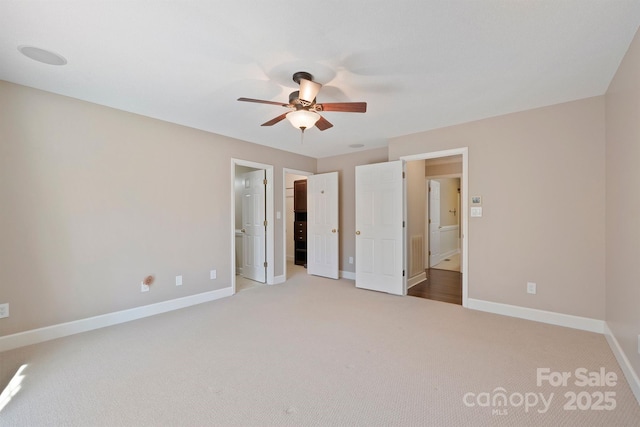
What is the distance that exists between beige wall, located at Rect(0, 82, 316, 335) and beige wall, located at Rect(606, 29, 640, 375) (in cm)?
430

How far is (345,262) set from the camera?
536 centimetres

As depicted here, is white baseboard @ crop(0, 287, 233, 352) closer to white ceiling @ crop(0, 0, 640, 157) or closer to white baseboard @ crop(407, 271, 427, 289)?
white ceiling @ crop(0, 0, 640, 157)

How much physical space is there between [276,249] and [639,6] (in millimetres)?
4684

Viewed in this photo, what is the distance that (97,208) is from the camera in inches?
118

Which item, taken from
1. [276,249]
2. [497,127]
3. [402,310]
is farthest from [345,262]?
[497,127]

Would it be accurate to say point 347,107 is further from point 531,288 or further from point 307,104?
point 531,288

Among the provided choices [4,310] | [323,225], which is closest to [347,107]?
[323,225]

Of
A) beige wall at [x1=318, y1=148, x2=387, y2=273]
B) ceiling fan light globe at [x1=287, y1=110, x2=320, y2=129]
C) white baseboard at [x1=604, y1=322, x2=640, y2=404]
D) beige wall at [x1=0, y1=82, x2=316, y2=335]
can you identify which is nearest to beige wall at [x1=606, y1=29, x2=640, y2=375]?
white baseboard at [x1=604, y1=322, x2=640, y2=404]

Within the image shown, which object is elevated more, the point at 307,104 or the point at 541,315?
the point at 307,104

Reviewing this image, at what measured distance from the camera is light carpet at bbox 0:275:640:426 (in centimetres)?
168

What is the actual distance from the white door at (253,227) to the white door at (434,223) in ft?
12.9

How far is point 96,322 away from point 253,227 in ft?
8.59

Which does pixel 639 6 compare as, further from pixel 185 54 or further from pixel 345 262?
pixel 345 262

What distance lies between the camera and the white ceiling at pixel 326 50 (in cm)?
164
